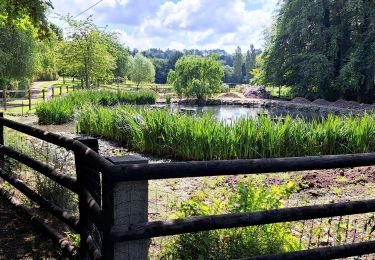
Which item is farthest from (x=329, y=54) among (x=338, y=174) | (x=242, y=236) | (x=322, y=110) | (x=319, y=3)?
(x=242, y=236)

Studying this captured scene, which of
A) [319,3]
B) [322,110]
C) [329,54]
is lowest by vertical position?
[322,110]

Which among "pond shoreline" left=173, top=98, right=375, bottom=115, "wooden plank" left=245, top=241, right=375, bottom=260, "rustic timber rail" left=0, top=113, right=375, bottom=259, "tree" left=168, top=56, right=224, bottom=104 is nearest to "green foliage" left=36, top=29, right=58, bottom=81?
"rustic timber rail" left=0, top=113, right=375, bottom=259

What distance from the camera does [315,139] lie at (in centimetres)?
834

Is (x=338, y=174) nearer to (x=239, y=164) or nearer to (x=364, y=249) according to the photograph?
(x=364, y=249)

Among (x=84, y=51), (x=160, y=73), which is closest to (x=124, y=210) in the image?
(x=84, y=51)

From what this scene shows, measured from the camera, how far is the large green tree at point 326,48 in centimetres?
2755

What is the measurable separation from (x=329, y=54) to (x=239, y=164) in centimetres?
3054

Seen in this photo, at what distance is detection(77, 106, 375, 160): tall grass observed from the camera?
311 inches

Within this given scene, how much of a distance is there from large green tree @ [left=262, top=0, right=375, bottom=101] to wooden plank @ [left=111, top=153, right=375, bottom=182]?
1068 inches

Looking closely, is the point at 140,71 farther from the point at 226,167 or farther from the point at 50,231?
the point at 226,167

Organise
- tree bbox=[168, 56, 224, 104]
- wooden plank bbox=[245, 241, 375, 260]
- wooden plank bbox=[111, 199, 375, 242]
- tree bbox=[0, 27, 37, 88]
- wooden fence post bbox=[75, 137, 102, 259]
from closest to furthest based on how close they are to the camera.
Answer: wooden plank bbox=[111, 199, 375, 242]
wooden plank bbox=[245, 241, 375, 260]
wooden fence post bbox=[75, 137, 102, 259]
tree bbox=[0, 27, 37, 88]
tree bbox=[168, 56, 224, 104]

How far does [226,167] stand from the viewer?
2.08 meters

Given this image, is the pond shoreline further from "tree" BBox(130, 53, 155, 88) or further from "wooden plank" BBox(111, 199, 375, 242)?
"tree" BBox(130, 53, 155, 88)

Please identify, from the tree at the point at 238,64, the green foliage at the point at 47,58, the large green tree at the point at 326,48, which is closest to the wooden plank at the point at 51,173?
the green foliage at the point at 47,58
